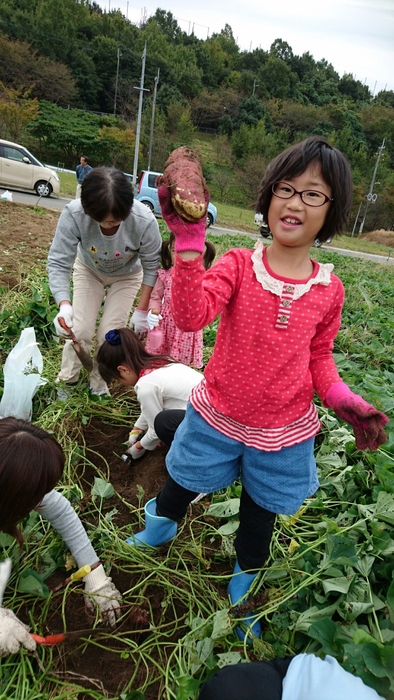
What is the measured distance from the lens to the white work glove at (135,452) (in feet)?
7.32

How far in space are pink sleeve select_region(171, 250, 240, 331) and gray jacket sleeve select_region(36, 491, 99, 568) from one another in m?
0.77

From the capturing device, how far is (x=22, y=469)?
120 centimetres

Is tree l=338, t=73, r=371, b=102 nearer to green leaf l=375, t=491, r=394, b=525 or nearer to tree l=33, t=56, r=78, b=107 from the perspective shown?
tree l=33, t=56, r=78, b=107

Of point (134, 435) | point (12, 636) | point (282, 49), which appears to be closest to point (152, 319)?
point (134, 435)

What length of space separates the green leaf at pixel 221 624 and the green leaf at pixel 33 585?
21.3 inches

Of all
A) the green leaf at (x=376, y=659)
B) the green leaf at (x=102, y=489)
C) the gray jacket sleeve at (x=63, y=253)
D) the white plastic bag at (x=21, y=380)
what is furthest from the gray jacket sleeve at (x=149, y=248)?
the green leaf at (x=376, y=659)

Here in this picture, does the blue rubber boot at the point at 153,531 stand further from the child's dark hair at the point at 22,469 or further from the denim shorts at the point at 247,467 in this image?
the child's dark hair at the point at 22,469

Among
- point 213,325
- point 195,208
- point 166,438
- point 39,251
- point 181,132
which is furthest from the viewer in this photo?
point 181,132

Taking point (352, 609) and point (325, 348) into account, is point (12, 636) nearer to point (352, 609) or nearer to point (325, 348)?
point (352, 609)

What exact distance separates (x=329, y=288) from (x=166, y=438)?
102 cm

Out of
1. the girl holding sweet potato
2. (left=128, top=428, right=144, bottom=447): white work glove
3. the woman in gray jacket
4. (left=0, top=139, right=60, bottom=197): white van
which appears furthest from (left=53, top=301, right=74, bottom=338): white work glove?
(left=0, top=139, right=60, bottom=197): white van

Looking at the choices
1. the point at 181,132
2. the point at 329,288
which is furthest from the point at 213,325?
the point at 181,132

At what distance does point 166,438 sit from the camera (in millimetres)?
1944

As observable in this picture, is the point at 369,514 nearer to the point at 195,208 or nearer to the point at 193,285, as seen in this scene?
the point at 193,285
